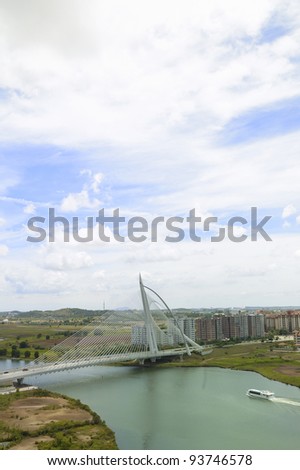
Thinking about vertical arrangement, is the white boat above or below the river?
above

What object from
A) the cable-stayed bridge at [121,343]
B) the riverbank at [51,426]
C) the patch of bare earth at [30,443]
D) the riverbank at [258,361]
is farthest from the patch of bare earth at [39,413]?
the riverbank at [258,361]

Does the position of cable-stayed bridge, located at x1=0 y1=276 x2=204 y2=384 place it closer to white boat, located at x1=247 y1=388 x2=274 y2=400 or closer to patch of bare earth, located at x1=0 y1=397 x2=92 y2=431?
patch of bare earth, located at x1=0 y1=397 x2=92 y2=431

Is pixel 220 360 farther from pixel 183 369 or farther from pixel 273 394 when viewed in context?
pixel 273 394

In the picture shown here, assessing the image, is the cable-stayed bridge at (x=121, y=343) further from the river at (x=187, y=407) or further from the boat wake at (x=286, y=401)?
the boat wake at (x=286, y=401)

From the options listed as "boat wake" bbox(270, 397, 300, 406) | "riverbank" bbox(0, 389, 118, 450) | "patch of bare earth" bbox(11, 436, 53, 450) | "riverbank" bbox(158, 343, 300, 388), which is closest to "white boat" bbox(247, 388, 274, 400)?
"boat wake" bbox(270, 397, 300, 406)

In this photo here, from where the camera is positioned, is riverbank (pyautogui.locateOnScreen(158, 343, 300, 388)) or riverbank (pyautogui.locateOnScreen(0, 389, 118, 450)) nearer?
riverbank (pyautogui.locateOnScreen(0, 389, 118, 450))

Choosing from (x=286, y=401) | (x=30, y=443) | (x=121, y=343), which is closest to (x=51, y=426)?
(x=30, y=443)

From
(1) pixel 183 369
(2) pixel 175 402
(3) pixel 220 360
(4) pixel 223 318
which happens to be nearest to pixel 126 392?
(2) pixel 175 402
